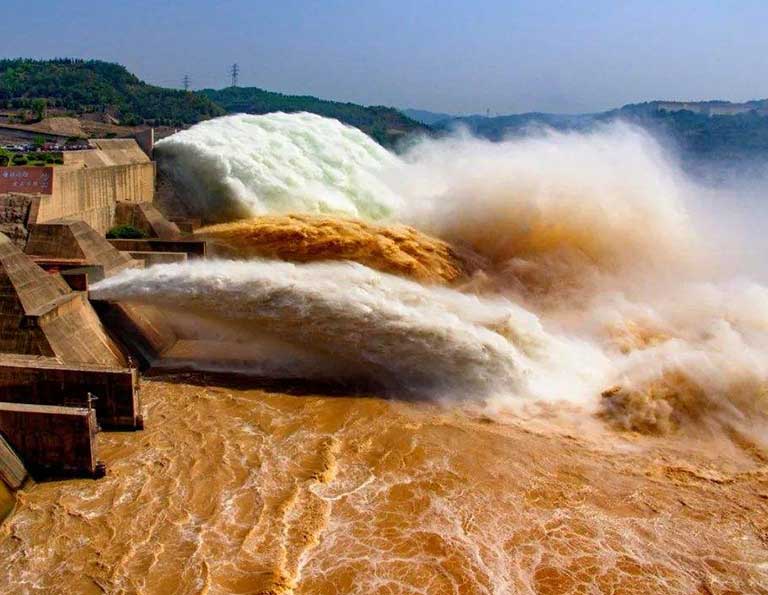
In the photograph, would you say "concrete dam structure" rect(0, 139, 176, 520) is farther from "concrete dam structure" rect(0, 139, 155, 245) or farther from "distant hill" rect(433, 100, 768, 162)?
"distant hill" rect(433, 100, 768, 162)

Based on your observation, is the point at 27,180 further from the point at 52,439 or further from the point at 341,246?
the point at 52,439

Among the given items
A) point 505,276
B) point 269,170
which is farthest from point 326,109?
point 505,276

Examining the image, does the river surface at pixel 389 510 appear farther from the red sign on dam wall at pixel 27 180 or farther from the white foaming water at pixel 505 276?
the red sign on dam wall at pixel 27 180

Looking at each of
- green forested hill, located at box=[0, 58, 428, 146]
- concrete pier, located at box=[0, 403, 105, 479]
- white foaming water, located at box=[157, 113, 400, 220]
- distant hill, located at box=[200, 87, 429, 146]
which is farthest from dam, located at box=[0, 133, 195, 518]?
distant hill, located at box=[200, 87, 429, 146]

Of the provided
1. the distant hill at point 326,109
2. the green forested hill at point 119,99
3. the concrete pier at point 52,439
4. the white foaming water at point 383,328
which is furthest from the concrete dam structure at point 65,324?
the distant hill at point 326,109

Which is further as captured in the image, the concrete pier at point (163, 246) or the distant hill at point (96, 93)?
the distant hill at point (96, 93)

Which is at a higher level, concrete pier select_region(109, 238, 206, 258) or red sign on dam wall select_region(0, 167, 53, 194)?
red sign on dam wall select_region(0, 167, 53, 194)
